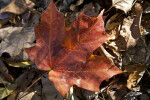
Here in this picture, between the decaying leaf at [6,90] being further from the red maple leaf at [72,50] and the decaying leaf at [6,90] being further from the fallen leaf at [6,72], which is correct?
the red maple leaf at [72,50]

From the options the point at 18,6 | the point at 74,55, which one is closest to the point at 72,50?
the point at 74,55

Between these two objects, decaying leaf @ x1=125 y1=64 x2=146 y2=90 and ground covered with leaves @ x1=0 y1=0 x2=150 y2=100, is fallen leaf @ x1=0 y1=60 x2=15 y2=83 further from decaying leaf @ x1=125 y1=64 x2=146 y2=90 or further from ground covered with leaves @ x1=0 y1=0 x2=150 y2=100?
decaying leaf @ x1=125 y1=64 x2=146 y2=90

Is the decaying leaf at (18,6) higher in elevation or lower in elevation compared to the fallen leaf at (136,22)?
higher

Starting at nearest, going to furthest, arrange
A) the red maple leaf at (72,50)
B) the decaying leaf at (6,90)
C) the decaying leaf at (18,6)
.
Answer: the red maple leaf at (72,50), the decaying leaf at (6,90), the decaying leaf at (18,6)

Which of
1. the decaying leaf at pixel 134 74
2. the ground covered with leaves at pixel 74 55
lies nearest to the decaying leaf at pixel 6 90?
the ground covered with leaves at pixel 74 55

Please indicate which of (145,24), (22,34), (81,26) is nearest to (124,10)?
(145,24)

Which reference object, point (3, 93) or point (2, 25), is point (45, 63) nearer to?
point (3, 93)
